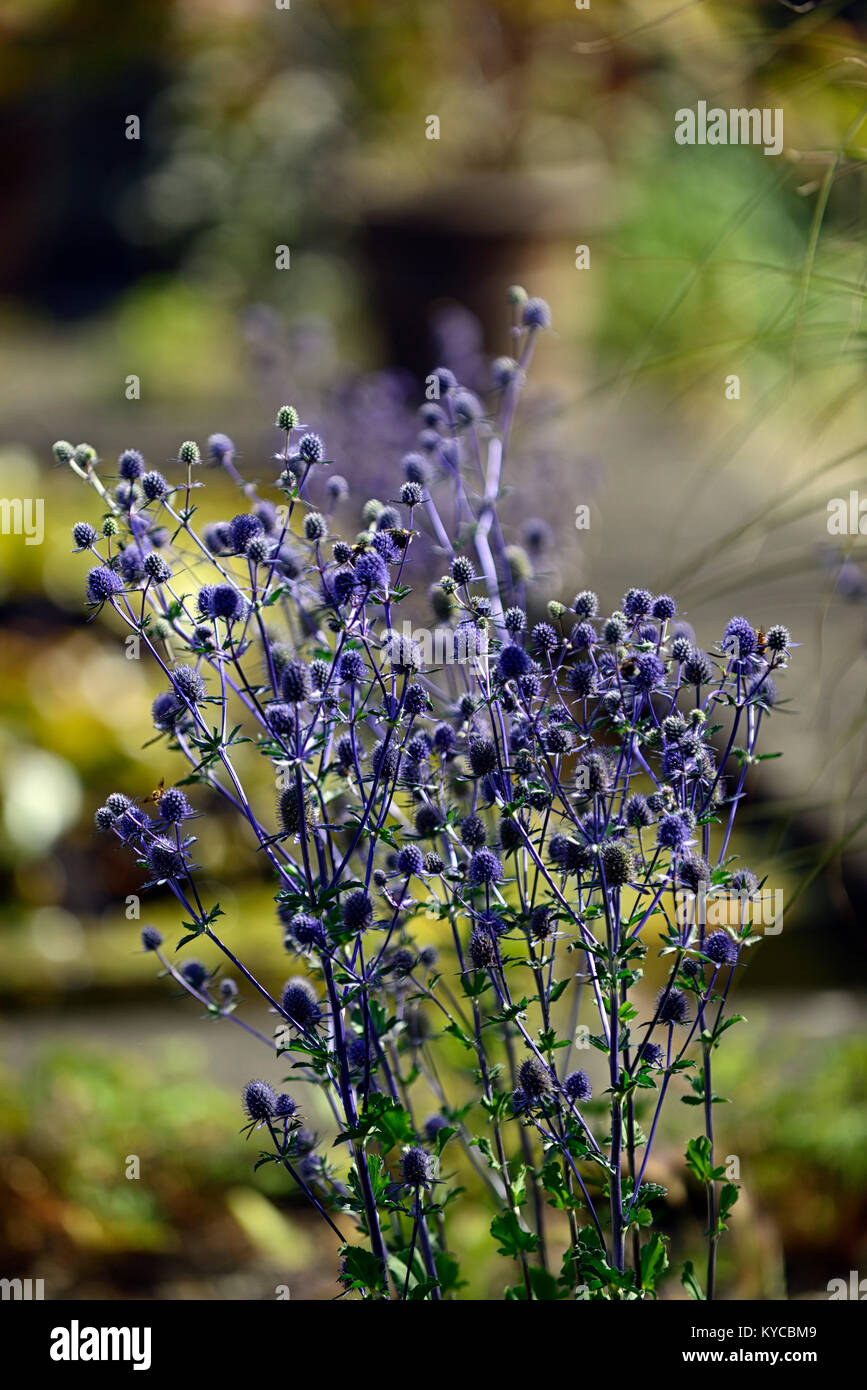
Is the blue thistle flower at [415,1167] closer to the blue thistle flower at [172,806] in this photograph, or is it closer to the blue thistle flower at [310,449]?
the blue thistle flower at [172,806]

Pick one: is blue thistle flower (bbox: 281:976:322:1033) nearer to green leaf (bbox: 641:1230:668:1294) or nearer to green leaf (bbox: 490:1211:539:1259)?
green leaf (bbox: 490:1211:539:1259)

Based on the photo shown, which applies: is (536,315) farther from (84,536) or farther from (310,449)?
(84,536)

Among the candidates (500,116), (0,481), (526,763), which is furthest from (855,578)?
(500,116)

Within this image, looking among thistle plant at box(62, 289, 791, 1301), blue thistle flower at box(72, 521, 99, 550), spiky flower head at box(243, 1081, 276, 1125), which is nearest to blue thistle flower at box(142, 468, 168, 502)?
thistle plant at box(62, 289, 791, 1301)

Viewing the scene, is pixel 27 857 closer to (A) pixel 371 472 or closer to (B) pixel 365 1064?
(A) pixel 371 472

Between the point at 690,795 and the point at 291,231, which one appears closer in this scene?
the point at 690,795

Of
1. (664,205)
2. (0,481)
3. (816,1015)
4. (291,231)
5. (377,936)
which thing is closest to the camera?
(377,936)

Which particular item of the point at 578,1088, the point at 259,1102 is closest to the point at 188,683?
the point at 259,1102

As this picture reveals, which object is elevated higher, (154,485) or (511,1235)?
(154,485)
